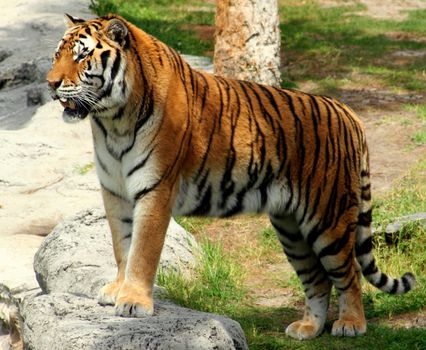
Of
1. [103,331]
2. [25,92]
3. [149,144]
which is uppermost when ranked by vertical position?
[149,144]

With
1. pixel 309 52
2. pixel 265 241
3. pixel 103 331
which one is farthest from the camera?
pixel 309 52

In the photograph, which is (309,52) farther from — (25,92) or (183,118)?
(183,118)

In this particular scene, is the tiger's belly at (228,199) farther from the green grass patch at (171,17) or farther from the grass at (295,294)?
the green grass patch at (171,17)

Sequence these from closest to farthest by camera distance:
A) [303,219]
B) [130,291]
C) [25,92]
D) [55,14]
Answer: [130,291]
[303,219]
[25,92]
[55,14]

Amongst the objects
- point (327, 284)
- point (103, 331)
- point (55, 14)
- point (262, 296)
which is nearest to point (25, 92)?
point (55, 14)

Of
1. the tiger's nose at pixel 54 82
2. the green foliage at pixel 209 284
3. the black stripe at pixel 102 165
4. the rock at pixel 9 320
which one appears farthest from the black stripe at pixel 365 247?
the rock at pixel 9 320

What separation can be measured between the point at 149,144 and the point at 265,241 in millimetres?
2782

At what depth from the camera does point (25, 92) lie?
12219mm

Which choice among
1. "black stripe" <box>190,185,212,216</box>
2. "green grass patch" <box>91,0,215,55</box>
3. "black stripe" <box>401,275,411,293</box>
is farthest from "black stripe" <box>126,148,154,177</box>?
"green grass patch" <box>91,0,215,55</box>

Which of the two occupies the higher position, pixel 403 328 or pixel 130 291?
pixel 130 291

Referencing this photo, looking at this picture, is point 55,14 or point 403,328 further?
point 55,14

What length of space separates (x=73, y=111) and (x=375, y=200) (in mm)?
3704

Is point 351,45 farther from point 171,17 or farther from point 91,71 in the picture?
point 91,71

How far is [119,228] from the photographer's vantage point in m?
5.39
